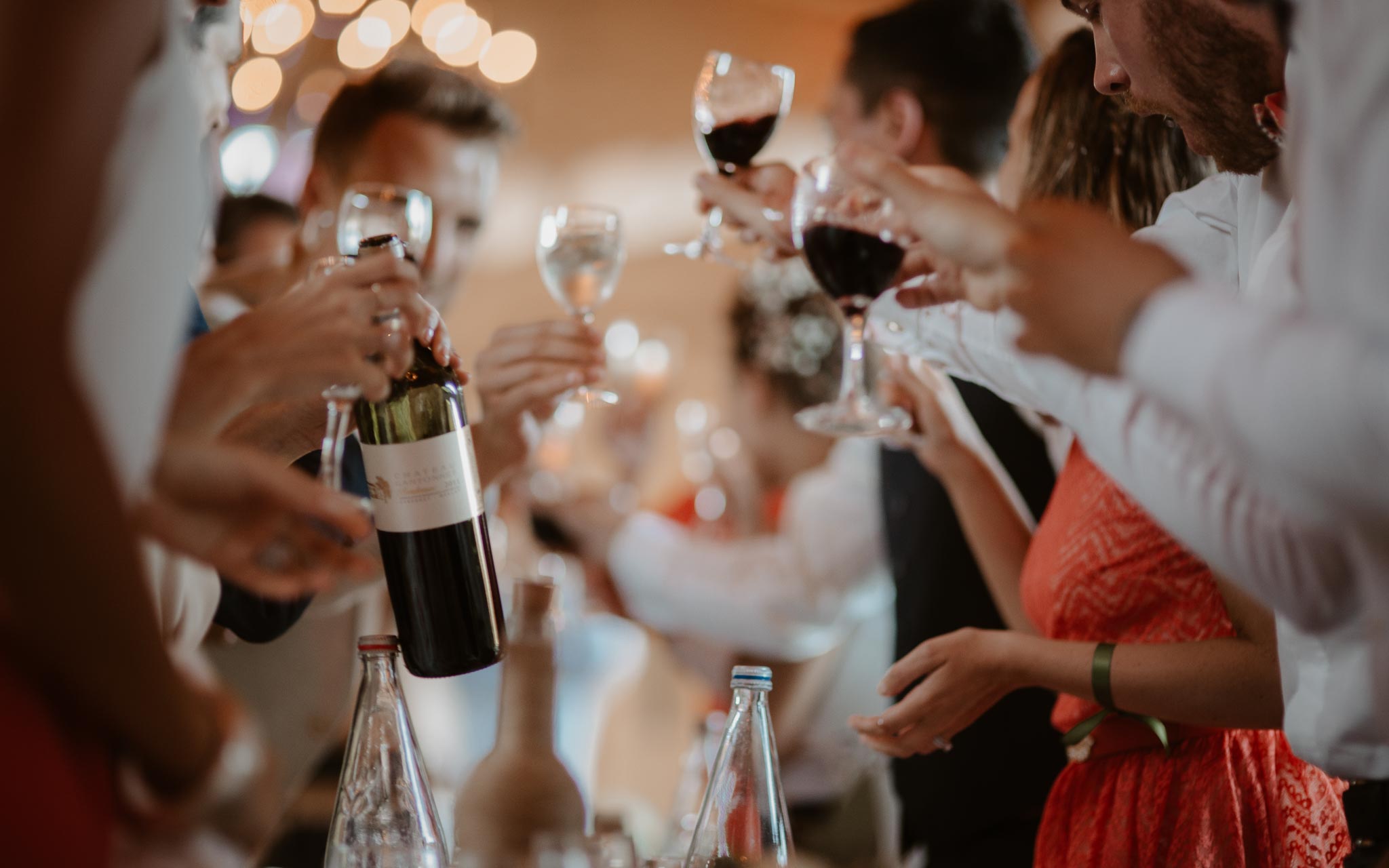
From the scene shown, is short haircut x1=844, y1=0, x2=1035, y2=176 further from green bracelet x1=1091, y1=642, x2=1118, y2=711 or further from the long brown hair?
green bracelet x1=1091, y1=642, x2=1118, y2=711

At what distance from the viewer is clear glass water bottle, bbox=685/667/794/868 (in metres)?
0.92

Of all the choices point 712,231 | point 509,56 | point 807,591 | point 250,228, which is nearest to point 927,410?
point 712,231

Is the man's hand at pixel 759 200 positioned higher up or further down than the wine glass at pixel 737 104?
further down

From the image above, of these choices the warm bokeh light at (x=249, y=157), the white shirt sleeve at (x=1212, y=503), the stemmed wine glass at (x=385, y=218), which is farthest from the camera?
the warm bokeh light at (x=249, y=157)

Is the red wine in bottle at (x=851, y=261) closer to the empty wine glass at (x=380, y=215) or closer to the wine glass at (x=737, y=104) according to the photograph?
the wine glass at (x=737, y=104)

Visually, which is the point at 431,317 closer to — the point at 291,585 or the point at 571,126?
the point at 291,585

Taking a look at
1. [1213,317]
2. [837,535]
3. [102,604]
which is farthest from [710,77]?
[837,535]

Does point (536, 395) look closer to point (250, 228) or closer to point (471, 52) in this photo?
point (250, 228)

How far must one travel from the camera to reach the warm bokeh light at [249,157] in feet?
12.0

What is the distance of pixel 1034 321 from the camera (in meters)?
0.69

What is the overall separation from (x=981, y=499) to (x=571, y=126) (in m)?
4.52

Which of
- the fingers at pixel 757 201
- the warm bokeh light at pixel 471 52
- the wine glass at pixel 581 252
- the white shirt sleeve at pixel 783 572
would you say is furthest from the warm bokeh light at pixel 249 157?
the fingers at pixel 757 201

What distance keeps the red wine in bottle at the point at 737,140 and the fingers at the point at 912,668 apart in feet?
2.00

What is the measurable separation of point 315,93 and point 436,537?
4.17 metres
